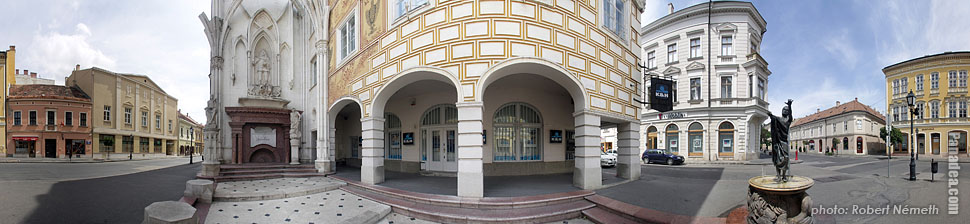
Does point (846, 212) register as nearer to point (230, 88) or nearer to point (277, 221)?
point (277, 221)

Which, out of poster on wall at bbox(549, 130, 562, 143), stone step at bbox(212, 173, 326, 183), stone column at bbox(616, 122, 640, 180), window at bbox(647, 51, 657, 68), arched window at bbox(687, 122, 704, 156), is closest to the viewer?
stone column at bbox(616, 122, 640, 180)

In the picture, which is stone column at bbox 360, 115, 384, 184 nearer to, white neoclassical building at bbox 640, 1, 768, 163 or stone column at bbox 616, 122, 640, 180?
stone column at bbox 616, 122, 640, 180

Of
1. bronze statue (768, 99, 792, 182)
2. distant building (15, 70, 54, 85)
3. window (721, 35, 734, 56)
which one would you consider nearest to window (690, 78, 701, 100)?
window (721, 35, 734, 56)

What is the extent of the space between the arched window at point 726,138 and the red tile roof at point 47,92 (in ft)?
98.2

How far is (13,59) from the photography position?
518 centimetres

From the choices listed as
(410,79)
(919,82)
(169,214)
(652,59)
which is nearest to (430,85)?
(410,79)

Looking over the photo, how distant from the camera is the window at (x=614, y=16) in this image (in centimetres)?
967

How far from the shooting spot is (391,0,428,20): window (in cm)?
848

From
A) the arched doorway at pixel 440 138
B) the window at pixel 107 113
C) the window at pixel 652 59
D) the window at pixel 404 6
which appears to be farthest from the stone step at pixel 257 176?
the window at pixel 652 59

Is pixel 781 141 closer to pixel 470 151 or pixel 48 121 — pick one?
pixel 470 151

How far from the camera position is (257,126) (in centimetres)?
1429

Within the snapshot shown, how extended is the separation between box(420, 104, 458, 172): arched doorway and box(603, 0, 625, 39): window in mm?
5748

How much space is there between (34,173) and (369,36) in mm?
7138

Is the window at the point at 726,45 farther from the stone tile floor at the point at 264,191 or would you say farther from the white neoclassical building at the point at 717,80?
the stone tile floor at the point at 264,191
